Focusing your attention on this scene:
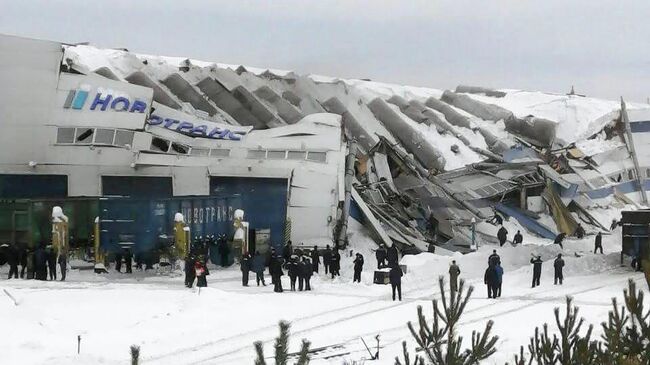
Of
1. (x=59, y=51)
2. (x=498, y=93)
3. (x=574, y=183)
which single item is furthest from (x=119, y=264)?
(x=498, y=93)

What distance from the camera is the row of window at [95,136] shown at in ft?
94.6

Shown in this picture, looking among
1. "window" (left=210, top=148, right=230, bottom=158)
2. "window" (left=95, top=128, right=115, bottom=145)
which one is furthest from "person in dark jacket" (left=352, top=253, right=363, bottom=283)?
"window" (left=95, top=128, right=115, bottom=145)

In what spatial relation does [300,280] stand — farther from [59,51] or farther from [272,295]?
[59,51]

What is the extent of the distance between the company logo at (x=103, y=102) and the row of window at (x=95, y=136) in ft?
2.41

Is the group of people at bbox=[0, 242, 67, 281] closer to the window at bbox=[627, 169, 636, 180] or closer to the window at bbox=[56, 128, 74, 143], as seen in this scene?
the window at bbox=[56, 128, 74, 143]

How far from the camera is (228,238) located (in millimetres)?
27422

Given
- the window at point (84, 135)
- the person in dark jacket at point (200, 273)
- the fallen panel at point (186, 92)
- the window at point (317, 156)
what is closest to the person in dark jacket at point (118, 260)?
the person in dark jacket at point (200, 273)

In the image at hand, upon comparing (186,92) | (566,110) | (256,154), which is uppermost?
(566,110)

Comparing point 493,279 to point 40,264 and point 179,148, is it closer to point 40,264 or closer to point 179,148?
point 40,264

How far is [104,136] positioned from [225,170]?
416 cm

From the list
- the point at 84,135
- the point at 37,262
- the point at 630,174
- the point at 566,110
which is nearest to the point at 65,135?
the point at 84,135

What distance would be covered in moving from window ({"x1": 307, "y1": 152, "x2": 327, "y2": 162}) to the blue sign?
19.2 ft

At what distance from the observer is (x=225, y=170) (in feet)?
97.1

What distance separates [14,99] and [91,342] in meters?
15.7
